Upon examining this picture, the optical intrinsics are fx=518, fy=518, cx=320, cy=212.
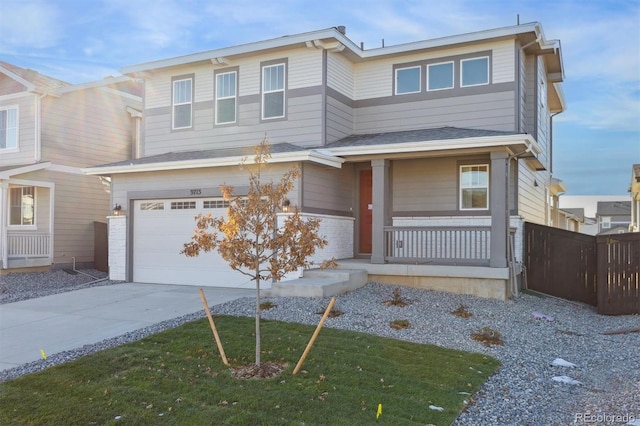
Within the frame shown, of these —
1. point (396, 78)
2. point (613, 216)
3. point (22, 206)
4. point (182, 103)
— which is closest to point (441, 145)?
point (396, 78)

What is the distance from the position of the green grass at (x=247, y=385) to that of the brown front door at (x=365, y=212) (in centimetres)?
637

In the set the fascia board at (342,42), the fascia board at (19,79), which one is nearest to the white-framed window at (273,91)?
the fascia board at (342,42)

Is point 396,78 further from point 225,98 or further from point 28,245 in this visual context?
point 28,245

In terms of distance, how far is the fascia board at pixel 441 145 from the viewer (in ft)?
32.8

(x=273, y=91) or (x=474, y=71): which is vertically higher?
(x=474, y=71)

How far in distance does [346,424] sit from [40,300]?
339 inches

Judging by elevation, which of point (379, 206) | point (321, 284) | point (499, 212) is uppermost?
point (379, 206)

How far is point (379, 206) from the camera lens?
11250 mm

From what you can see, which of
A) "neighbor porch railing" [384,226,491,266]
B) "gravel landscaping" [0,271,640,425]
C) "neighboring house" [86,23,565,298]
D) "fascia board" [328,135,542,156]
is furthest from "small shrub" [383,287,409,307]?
"fascia board" [328,135,542,156]

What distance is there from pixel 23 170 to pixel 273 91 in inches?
322

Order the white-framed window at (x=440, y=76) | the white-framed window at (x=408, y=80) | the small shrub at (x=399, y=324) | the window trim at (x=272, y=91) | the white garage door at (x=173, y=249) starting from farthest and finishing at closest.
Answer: the white-framed window at (x=408, y=80), the window trim at (x=272, y=91), the white-framed window at (x=440, y=76), the white garage door at (x=173, y=249), the small shrub at (x=399, y=324)

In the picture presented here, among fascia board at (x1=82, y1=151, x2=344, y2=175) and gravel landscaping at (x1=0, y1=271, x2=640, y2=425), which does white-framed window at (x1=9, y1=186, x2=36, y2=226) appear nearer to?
fascia board at (x1=82, y1=151, x2=344, y2=175)

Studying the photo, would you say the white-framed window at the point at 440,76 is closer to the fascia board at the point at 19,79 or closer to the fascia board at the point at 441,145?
the fascia board at the point at 441,145

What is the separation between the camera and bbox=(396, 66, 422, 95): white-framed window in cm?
1282
